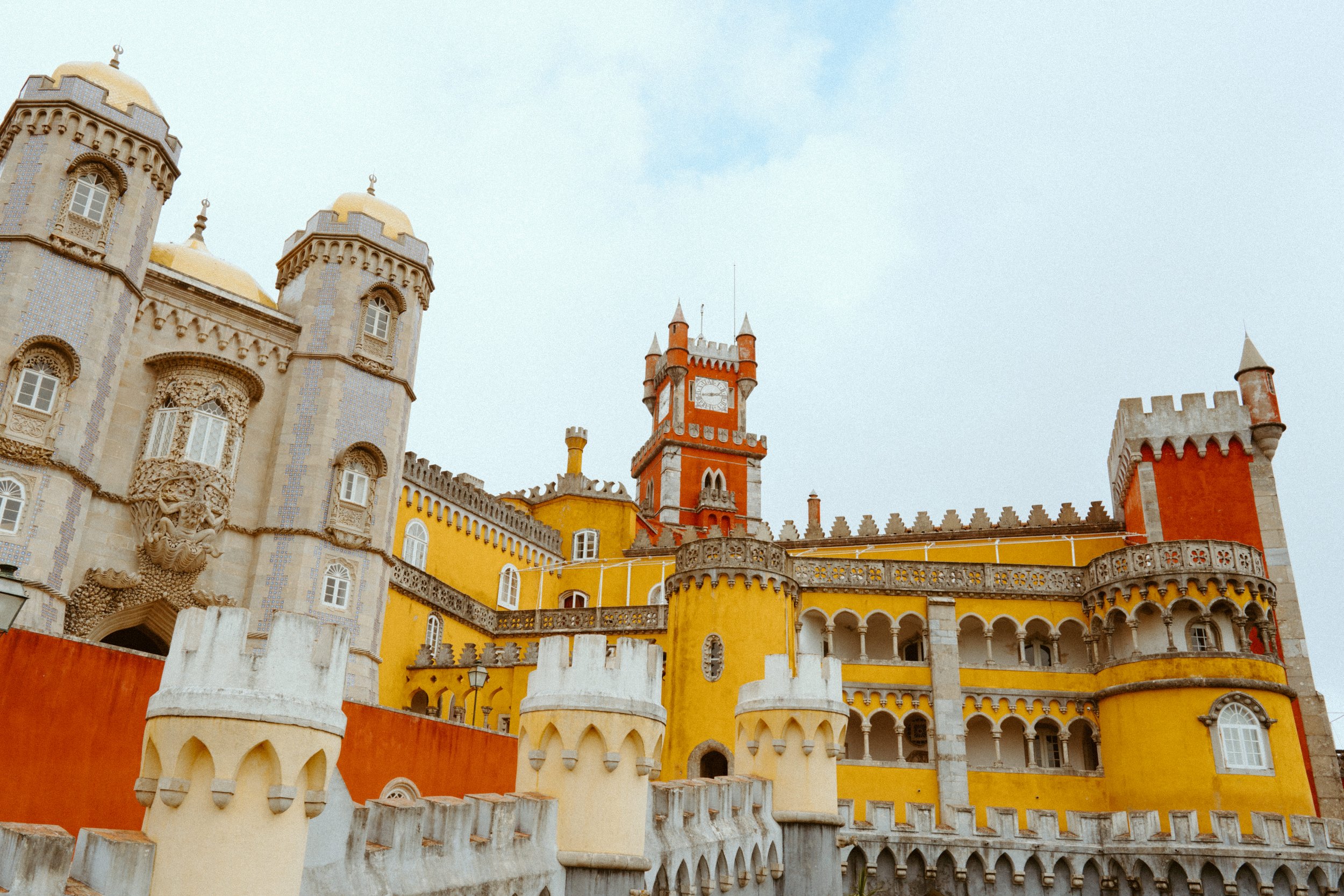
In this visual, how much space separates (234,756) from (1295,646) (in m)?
30.9

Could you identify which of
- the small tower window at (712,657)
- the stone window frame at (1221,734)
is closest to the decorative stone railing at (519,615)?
the small tower window at (712,657)

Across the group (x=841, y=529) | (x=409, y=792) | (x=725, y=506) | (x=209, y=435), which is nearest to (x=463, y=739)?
(x=409, y=792)

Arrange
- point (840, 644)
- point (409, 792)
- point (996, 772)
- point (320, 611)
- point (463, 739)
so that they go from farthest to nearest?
point (840, 644)
point (996, 772)
point (320, 611)
point (463, 739)
point (409, 792)

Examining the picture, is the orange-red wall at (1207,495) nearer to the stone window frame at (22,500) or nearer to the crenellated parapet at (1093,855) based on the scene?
the crenellated parapet at (1093,855)

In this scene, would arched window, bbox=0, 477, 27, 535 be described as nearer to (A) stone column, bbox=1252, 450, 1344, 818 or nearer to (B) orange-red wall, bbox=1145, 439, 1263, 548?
(B) orange-red wall, bbox=1145, 439, 1263, 548

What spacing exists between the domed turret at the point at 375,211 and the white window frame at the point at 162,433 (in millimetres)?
6822

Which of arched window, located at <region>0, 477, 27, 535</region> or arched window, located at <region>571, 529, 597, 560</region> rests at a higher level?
arched window, located at <region>571, 529, 597, 560</region>

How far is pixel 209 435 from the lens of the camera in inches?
918

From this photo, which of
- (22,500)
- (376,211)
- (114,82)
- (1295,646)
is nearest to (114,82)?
(114,82)

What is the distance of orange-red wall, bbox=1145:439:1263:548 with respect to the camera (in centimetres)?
3131

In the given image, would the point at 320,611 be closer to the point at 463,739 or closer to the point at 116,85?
the point at 463,739

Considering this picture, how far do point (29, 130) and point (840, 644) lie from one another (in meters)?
24.9

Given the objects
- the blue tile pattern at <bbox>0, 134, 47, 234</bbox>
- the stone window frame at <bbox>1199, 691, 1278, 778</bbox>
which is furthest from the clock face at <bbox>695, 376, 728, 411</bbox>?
the blue tile pattern at <bbox>0, 134, 47, 234</bbox>

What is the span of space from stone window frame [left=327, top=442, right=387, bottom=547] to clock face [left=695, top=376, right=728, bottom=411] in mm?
36880
